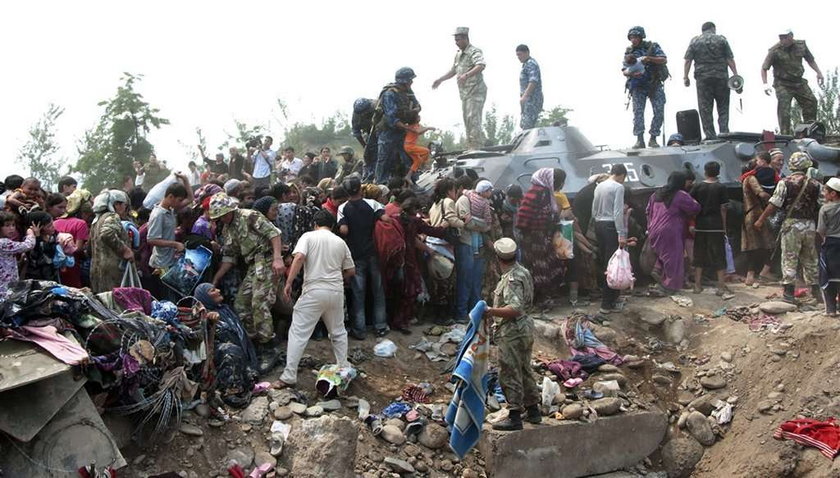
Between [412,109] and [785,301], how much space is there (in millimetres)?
5287

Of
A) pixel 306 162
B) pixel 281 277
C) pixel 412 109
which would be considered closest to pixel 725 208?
pixel 412 109

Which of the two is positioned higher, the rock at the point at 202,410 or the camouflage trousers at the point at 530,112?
the camouflage trousers at the point at 530,112

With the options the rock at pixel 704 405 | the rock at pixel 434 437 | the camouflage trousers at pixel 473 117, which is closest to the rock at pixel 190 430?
the rock at pixel 434 437

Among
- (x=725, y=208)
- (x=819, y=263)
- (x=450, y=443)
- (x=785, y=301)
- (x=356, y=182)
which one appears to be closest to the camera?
(x=450, y=443)

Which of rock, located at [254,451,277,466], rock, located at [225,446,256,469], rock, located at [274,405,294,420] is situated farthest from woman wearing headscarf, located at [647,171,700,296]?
rock, located at [225,446,256,469]

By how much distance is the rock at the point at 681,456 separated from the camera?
8.99 meters

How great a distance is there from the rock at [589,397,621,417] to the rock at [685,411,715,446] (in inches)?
34.1

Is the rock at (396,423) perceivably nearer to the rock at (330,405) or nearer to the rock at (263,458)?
the rock at (330,405)

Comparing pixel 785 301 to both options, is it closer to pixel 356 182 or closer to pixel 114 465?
pixel 356 182

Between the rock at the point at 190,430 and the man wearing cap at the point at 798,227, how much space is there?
24.0 feet

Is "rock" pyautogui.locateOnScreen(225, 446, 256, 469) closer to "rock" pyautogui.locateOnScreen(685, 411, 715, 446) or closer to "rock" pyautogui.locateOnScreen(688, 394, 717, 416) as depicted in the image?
"rock" pyautogui.locateOnScreen(685, 411, 715, 446)

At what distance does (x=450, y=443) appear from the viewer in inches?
310

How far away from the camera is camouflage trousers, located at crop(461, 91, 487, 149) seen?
45.2ft

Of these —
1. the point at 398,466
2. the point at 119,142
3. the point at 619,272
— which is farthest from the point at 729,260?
the point at 119,142
